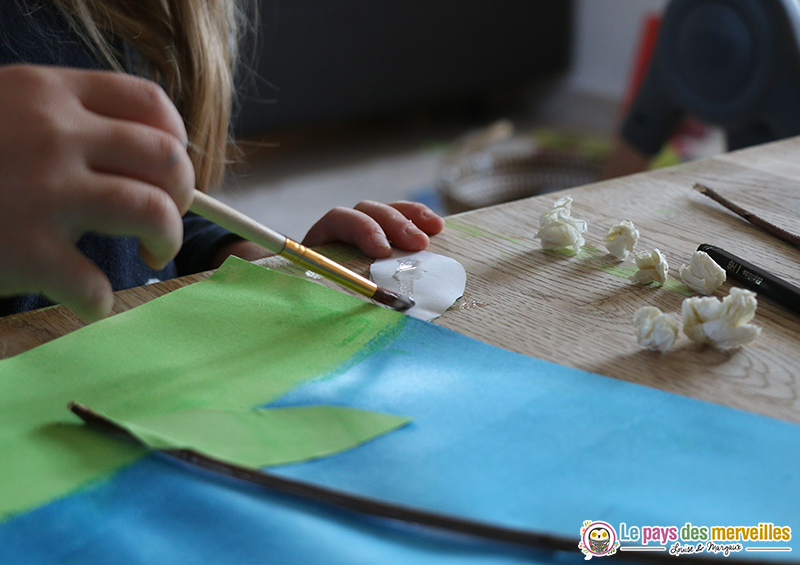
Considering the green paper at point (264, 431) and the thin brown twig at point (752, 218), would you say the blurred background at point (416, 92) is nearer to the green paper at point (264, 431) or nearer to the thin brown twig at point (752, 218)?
the thin brown twig at point (752, 218)

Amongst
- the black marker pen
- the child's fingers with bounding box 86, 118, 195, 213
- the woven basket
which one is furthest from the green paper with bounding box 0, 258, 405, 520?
the woven basket

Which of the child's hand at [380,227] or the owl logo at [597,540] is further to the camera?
the child's hand at [380,227]

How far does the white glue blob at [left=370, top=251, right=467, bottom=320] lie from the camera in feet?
1.59

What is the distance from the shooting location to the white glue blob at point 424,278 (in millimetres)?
486

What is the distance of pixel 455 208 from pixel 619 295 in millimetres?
889

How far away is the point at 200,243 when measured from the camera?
70 centimetres

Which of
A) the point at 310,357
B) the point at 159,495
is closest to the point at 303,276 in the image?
the point at 310,357

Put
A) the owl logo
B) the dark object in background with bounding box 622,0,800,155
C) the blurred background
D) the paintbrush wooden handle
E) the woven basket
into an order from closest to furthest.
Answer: the owl logo → the paintbrush wooden handle → the dark object in background with bounding box 622,0,800,155 → the woven basket → the blurred background

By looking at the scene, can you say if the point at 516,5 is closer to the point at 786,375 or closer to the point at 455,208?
the point at 455,208

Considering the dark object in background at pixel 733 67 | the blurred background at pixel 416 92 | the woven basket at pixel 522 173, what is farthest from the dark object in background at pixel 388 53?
the dark object in background at pixel 733 67

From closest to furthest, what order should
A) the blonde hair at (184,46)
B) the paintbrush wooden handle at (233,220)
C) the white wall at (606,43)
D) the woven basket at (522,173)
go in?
the paintbrush wooden handle at (233,220), the blonde hair at (184,46), the woven basket at (522,173), the white wall at (606,43)

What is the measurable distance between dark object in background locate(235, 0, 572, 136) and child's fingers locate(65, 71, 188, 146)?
170 cm

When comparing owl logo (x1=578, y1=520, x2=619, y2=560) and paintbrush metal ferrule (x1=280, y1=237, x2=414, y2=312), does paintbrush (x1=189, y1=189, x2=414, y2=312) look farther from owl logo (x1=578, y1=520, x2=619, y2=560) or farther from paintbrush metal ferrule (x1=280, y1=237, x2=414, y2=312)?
owl logo (x1=578, y1=520, x2=619, y2=560)

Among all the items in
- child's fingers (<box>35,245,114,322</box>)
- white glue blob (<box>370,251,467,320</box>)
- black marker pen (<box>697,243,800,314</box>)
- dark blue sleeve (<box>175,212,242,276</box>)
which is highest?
child's fingers (<box>35,245,114,322</box>)
